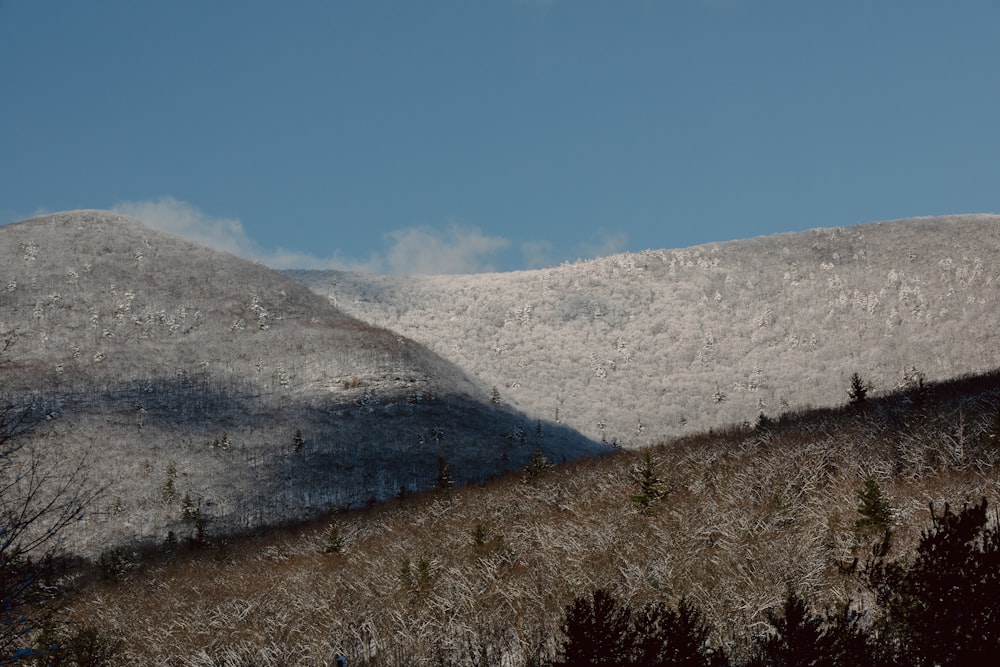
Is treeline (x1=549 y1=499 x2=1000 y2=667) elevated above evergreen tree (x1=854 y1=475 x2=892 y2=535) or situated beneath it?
situated beneath

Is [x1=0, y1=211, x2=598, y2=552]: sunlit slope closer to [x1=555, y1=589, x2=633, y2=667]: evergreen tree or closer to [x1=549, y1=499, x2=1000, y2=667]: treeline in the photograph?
[x1=555, y1=589, x2=633, y2=667]: evergreen tree

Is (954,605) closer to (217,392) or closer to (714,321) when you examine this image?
(217,392)

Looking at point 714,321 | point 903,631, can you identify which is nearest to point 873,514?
point 903,631

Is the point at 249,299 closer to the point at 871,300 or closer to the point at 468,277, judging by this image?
the point at 468,277

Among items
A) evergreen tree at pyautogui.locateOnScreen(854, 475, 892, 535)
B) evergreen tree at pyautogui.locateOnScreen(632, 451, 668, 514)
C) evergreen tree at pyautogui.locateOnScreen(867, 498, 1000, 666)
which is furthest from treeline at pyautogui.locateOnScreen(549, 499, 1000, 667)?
evergreen tree at pyautogui.locateOnScreen(632, 451, 668, 514)

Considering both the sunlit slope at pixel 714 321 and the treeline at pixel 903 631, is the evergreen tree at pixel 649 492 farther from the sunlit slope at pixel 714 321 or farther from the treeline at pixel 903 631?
the sunlit slope at pixel 714 321
